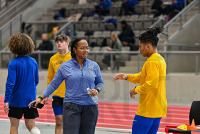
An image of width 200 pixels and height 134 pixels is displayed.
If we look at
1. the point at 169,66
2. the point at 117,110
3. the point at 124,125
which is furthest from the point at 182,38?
the point at 124,125

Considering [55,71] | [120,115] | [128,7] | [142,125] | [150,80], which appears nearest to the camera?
[150,80]

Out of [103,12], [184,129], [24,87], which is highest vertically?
[103,12]

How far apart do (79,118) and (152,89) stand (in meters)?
1.03

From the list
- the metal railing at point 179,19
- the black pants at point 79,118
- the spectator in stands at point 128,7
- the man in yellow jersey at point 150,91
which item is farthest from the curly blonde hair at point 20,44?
the spectator in stands at point 128,7

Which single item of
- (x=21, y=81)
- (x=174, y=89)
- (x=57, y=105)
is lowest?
(x=174, y=89)

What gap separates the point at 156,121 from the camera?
5582 mm

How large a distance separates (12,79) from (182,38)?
12.7 m

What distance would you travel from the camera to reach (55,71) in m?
7.59

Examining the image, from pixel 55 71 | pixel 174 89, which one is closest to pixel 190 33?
pixel 174 89

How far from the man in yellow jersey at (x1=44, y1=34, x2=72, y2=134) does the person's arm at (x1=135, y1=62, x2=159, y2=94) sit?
7.83 feet

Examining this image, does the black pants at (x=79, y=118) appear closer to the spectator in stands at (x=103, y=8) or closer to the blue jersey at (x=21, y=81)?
the blue jersey at (x=21, y=81)

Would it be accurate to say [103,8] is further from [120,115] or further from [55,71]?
[55,71]

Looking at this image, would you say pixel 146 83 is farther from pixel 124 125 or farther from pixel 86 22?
pixel 86 22

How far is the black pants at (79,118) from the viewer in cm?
555
